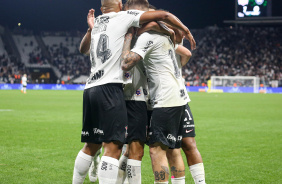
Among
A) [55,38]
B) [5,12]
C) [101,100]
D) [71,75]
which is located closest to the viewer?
[101,100]

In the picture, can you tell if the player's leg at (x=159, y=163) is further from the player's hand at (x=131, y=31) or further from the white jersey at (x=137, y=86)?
the player's hand at (x=131, y=31)

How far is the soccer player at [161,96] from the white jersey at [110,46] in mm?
102

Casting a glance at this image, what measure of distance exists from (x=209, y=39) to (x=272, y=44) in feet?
27.2

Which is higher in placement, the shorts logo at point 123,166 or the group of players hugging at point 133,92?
the group of players hugging at point 133,92

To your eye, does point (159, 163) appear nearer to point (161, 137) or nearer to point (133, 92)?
point (161, 137)

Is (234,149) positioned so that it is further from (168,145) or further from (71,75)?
(71,75)

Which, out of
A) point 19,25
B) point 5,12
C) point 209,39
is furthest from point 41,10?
point 209,39

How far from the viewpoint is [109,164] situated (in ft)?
11.9

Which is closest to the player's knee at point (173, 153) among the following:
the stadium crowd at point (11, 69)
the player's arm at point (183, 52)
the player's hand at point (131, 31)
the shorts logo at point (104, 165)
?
the shorts logo at point (104, 165)

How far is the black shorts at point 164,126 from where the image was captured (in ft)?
12.3

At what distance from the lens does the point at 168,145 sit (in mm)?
3773

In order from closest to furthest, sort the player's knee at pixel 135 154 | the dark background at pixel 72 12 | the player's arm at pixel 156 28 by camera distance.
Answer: the player's arm at pixel 156 28 → the player's knee at pixel 135 154 → the dark background at pixel 72 12

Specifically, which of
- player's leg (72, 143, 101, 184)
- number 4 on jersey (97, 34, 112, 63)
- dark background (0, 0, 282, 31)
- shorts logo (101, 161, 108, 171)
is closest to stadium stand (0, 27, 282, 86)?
dark background (0, 0, 282, 31)

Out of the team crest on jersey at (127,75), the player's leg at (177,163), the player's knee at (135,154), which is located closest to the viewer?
the team crest on jersey at (127,75)
